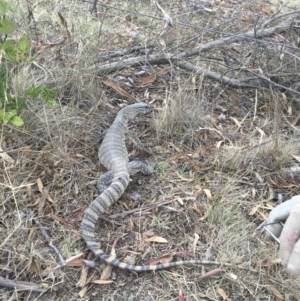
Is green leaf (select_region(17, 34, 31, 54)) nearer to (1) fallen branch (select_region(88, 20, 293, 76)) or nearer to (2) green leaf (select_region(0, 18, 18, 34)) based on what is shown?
(2) green leaf (select_region(0, 18, 18, 34))

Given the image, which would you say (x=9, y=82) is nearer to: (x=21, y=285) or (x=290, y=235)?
(x=21, y=285)

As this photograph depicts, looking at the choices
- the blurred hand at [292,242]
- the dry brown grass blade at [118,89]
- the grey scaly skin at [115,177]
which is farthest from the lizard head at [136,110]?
the blurred hand at [292,242]

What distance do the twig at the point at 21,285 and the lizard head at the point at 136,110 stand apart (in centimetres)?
181

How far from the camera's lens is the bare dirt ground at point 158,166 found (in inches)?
107

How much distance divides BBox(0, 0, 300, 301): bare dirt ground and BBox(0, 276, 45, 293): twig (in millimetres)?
44

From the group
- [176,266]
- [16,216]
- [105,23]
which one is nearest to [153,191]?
[176,266]

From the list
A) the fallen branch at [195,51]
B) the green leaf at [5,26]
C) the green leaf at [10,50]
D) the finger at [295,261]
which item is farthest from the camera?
the fallen branch at [195,51]

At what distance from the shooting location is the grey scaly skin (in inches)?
109

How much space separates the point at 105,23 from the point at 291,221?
371cm

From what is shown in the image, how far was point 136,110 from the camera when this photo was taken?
404 centimetres

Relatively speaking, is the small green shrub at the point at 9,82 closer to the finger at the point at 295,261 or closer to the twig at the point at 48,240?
the twig at the point at 48,240

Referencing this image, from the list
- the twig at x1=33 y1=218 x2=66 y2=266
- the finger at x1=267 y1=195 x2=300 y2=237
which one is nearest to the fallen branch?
the twig at x1=33 y1=218 x2=66 y2=266

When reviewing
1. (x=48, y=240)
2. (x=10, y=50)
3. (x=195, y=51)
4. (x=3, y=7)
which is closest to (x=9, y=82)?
(x=10, y=50)

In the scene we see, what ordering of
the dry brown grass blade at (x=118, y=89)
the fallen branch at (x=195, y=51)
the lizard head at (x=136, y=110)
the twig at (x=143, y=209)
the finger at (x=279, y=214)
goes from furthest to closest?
the fallen branch at (x=195, y=51) < the dry brown grass blade at (x=118, y=89) < the lizard head at (x=136, y=110) < the twig at (x=143, y=209) < the finger at (x=279, y=214)
